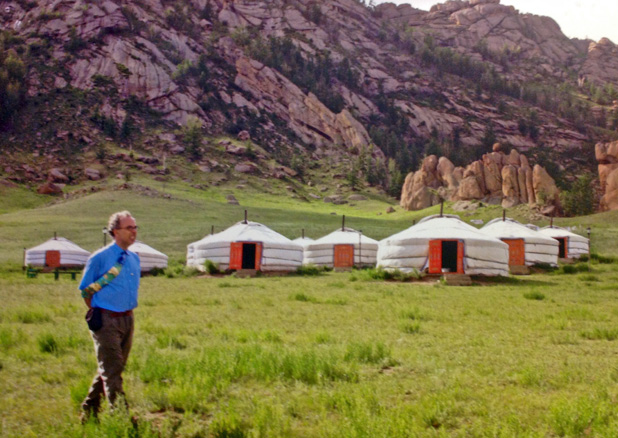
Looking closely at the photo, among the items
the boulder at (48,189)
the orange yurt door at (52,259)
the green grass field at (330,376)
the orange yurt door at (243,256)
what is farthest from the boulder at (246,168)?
the green grass field at (330,376)

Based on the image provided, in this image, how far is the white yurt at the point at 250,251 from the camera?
70.9 ft

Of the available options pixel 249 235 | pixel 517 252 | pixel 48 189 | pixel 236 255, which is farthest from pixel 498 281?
pixel 48 189

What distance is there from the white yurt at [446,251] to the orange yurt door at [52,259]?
14936 millimetres

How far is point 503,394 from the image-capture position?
386 centimetres

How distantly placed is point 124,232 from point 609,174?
215 ft

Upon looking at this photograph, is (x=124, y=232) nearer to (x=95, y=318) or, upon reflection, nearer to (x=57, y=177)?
(x=95, y=318)

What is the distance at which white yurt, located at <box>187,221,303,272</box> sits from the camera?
2161 cm

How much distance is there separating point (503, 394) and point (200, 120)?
80245 millimetres

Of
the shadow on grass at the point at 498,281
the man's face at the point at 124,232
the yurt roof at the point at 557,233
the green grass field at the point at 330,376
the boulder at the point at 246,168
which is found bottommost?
the green grass field at the point at 330,376

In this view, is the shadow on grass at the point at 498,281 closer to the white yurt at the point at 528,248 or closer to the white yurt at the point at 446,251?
the white yurt at the point at 446,251

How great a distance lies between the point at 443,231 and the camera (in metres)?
18.8

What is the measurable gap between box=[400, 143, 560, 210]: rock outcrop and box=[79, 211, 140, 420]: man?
54206 millimetres

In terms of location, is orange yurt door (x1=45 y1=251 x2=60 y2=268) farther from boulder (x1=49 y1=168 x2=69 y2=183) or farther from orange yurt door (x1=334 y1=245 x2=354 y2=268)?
boulder (x1=49 y1=168 x2=69 y2=183)

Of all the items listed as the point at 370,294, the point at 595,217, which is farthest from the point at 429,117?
the point at 370,294
